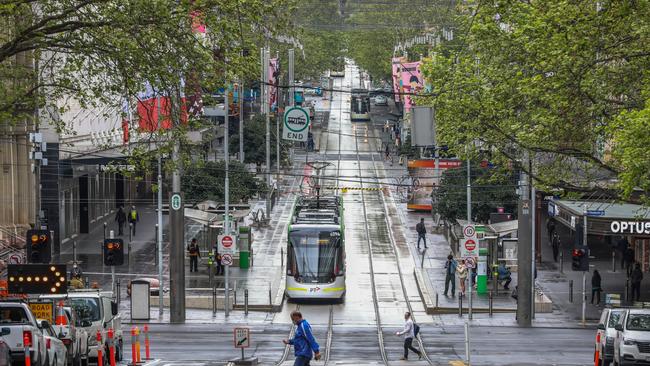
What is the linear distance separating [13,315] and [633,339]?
1365 cm

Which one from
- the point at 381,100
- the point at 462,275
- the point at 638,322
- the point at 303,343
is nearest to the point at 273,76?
the point at 462,275

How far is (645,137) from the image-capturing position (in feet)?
90.5

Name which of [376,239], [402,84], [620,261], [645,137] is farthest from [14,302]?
[402,84]

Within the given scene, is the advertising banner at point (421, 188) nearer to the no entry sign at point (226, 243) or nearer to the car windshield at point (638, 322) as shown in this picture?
the no entry sign at point (226, 243)

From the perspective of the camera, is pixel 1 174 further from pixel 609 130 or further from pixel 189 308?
pixel 609 130

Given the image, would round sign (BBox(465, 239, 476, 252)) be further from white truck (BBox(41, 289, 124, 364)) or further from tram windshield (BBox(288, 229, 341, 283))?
white truck (BBox(41, 289, 124, 364))

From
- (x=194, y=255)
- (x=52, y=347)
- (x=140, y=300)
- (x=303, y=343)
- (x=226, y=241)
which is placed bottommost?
(x=140, y=300)

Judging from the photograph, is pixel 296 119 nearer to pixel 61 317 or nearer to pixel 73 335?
pixel 73 335

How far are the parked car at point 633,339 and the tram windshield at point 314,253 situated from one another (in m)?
20.4

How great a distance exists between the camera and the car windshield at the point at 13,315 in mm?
24281

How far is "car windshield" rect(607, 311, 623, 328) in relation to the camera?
31697 millimetres

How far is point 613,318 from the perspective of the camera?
3197 centimetres

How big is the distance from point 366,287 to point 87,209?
860 inches

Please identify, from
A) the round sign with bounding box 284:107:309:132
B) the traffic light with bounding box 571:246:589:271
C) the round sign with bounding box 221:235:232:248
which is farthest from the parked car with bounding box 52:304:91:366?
the round sign with bounding box 284:107:309:132
